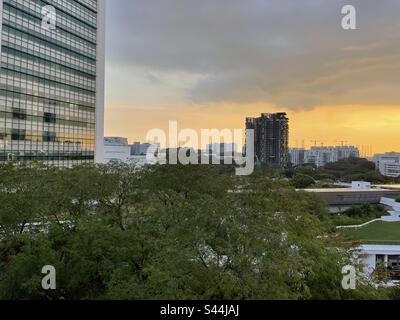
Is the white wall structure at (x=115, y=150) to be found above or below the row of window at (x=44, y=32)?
below

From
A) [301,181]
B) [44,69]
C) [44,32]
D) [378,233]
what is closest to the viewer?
[378,233]

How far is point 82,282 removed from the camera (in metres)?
5.09

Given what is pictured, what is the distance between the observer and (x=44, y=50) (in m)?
23.6

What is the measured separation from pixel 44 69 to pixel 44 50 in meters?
1.24

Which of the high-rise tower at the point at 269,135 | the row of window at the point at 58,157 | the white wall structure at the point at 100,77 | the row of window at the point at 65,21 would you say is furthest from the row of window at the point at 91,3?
the high-rise tower at the point at 269,135

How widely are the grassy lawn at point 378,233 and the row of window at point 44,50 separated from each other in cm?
2107

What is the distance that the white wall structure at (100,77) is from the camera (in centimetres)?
2819

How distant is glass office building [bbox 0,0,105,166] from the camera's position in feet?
70.8

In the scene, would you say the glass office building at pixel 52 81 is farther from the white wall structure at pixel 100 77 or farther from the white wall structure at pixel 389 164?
the white wall structure at pixel 389 164

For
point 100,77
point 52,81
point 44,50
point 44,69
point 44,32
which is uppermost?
point 44,32
